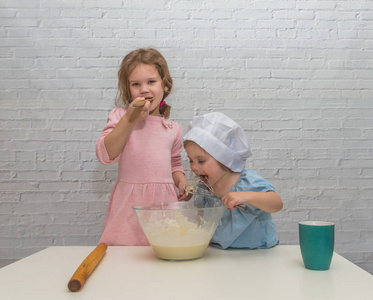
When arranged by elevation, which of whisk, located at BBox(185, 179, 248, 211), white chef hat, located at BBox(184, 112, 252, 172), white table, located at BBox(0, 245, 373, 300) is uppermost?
white chef hat, located at BBox(184, 112, 252, 172)

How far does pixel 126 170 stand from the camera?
69.5 inches

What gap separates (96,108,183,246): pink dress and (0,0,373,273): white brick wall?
2.19 feet

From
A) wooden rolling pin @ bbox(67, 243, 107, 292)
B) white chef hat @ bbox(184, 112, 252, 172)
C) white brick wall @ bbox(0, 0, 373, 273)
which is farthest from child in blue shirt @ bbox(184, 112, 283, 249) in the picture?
white brick wall @ bbox(0, 0, 373, 273)

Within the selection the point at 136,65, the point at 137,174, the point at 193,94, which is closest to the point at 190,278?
the point at 137,174

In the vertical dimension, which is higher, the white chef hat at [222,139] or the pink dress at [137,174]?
the white chef hat at [222,139]

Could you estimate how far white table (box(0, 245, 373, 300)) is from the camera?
85 centimetres

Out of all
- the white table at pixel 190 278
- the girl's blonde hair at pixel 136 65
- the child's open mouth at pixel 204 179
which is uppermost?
the girl's blonde hair at pixel 136 65

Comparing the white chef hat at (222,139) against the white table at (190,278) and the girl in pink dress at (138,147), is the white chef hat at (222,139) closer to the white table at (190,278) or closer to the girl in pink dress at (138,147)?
the girl in pink dress at (138,147)

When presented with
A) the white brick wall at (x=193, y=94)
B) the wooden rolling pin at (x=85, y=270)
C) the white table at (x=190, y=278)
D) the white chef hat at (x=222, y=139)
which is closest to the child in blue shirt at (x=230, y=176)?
the white chef hat at (x=222, y=139)

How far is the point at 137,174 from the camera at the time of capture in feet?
5.74

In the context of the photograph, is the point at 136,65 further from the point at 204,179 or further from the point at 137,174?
the point at 204,179

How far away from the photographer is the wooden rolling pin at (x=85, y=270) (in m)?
0.87

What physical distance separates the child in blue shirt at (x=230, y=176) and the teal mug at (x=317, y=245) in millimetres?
281

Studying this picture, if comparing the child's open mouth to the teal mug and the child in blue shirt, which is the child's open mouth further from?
the teal mug
